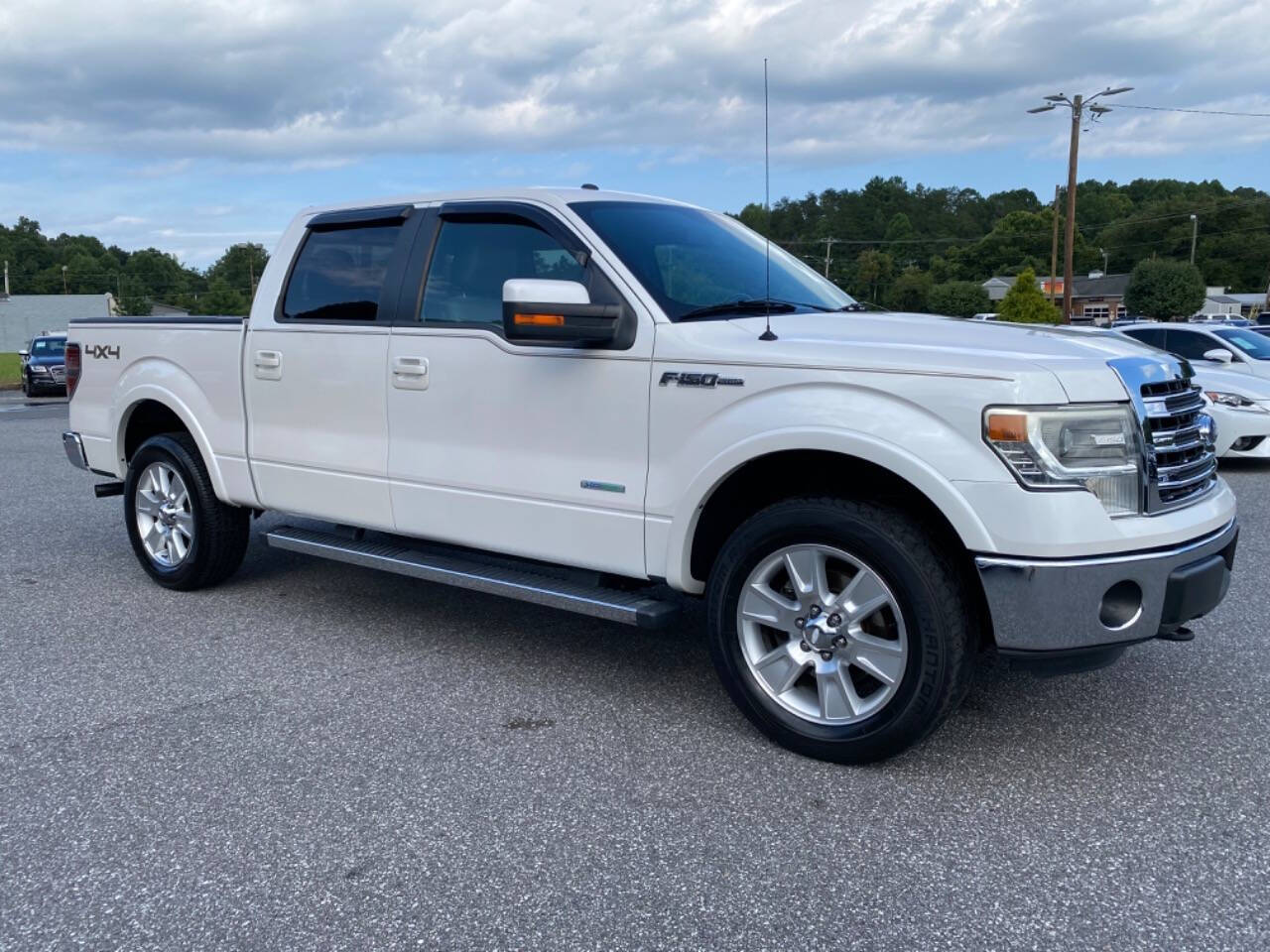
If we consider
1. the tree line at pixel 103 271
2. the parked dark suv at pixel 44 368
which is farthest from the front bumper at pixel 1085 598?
the tree line at pixel 103 271

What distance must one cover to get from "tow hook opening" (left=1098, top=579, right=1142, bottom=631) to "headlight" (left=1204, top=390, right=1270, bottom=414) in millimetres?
8506

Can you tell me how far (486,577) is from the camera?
177 inches

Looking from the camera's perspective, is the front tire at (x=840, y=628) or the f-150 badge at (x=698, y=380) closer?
the front tire at (x=840, y=628)

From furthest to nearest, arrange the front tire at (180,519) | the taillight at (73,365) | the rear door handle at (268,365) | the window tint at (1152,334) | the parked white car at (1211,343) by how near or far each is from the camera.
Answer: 1. the window tint at (1152,334)
2. the parked white car at (1211,343)
3. the taillight at (73,365)
4. the front tire at (180,519)
5. the rear door handle at (268,365)

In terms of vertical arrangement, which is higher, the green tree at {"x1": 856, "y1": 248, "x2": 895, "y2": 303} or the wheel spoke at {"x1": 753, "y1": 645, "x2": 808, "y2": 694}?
the green tree at {"x1": 856, "y1": 248, "x2": 895, "y2": 303}

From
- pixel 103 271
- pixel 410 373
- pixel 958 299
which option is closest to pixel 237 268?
pixel 103 271

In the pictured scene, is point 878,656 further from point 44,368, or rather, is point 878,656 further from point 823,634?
point 44,368

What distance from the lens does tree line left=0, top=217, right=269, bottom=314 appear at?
355 feet

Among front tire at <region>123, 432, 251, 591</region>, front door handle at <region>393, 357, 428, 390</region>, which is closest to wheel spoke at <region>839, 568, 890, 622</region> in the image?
front door handle at <region>393, 357, 428, 390</region>

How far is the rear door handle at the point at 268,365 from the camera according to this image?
534 cm

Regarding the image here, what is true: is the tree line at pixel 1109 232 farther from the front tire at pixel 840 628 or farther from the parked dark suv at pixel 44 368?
the front tire at pixel 840 628

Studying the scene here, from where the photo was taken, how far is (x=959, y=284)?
78125 mm

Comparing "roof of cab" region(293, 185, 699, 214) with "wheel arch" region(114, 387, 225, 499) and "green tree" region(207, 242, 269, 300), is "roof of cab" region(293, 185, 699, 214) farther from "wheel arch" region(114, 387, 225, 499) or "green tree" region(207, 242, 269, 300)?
"green tree" region(207, 242, 269, 300)

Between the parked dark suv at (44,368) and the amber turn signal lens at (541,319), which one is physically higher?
the amber turn signal lens at (541,319)
